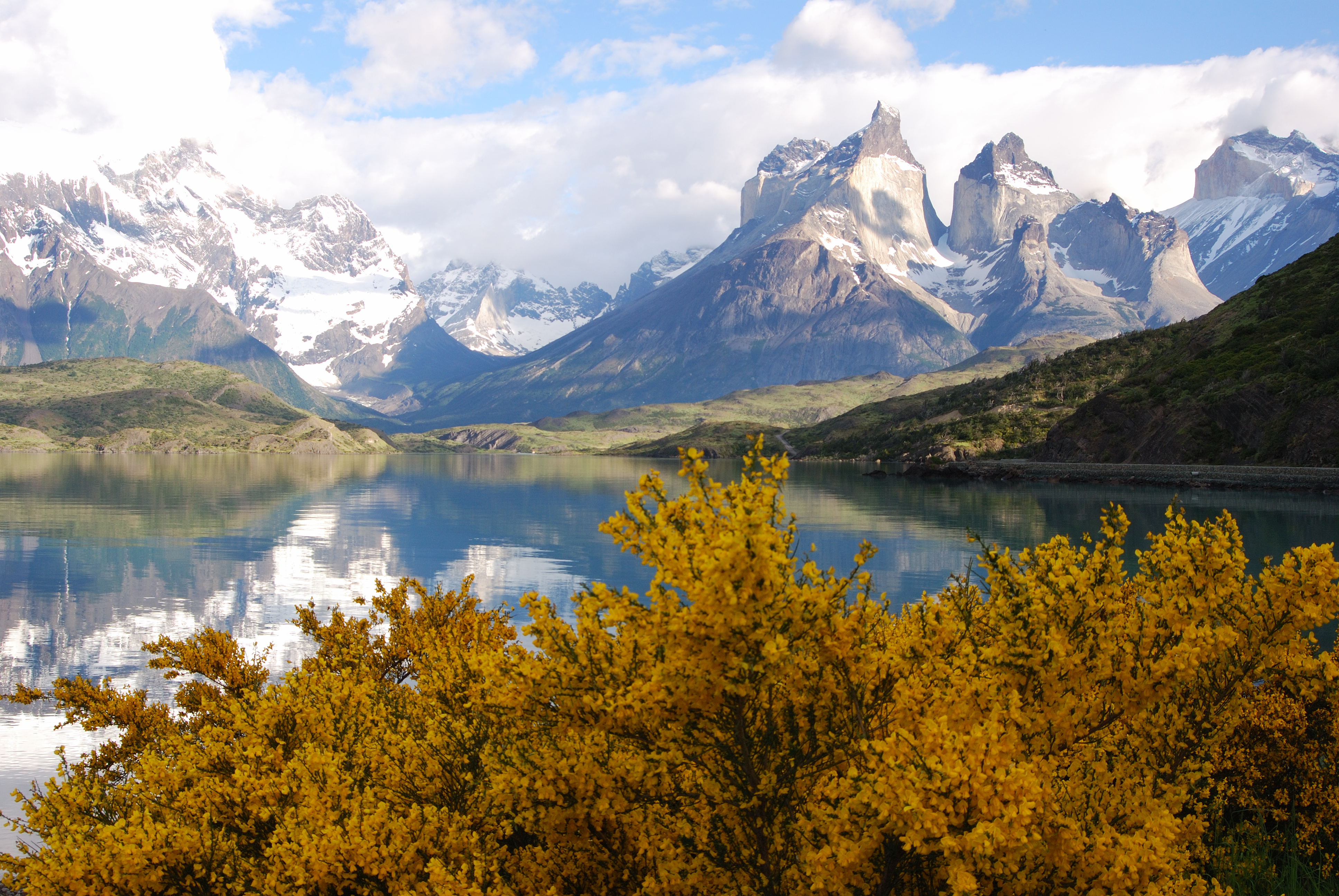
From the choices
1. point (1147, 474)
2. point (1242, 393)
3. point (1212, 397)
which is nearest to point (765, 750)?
point (1147, 474)

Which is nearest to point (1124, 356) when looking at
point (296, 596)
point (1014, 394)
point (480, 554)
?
point (1014, 394)

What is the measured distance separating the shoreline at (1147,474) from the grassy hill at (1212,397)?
4.86m

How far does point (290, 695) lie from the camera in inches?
434

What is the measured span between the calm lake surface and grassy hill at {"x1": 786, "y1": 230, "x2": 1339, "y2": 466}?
15.7 metres

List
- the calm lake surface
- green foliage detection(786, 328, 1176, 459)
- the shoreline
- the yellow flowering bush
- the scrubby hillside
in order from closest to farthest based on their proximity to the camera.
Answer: the yellow flowering bush
the calm lake surface
the shoreline
the scrubby hillside
green foliage detection(786, 328, 1176, 459)

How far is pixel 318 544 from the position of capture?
213 ft

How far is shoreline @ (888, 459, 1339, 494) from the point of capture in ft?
297

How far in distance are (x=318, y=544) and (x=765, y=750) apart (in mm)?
64655

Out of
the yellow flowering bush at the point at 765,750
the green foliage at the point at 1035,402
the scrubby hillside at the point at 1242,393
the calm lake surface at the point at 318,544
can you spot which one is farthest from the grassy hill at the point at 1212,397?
the yellow flowering bush at the point at 765,750

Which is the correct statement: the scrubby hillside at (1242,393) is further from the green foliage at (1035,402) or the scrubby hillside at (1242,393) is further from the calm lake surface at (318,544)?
the green foliage at (1035,402)

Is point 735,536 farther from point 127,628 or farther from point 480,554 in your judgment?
point 480,554

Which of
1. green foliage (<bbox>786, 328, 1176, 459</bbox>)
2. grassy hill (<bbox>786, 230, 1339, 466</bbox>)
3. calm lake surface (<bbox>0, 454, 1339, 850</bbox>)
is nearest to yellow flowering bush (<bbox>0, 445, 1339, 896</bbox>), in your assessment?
calm lake surface (<bbox>0, 454, 1339, 850</bbox>)

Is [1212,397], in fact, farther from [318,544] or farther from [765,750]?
[765,750]

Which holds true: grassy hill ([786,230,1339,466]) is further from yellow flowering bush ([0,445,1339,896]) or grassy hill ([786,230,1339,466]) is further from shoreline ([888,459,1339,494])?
yellow flowering bush ([0,445,1339,896])
